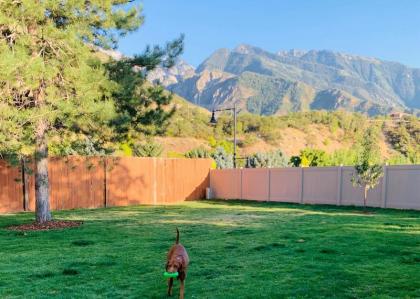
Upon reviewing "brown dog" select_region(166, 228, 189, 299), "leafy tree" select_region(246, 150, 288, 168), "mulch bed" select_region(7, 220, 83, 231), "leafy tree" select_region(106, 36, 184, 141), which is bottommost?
"mulch bed" select_region(7, 220, 83, 231)

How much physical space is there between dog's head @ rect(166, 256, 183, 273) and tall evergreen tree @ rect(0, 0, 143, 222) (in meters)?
5.14

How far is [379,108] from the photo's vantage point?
341ft

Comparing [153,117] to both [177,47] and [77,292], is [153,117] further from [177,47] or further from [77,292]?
[77,292]

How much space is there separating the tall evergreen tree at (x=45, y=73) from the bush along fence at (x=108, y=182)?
4074 millimetres

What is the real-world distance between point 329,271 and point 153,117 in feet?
22.9

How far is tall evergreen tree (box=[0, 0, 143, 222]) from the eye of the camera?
25.6 feet

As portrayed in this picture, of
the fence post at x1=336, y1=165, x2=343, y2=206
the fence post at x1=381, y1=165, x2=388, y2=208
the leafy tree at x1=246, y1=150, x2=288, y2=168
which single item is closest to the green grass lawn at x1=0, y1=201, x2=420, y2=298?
the fence post at x1=381, y1=165, x2=388, y2=208

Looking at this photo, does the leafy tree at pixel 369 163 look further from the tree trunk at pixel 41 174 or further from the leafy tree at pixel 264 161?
the leafy tree at pixel 264 161

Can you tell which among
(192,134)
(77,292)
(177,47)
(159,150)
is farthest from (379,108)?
(77,292)

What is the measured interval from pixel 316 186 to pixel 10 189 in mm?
11435

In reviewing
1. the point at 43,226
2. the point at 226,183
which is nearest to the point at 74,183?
the point at 43,226

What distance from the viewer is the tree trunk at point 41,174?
30.7ft

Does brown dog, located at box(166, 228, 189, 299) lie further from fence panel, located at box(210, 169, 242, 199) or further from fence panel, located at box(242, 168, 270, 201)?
fence panel, located at box(210, 169, 242, 199)

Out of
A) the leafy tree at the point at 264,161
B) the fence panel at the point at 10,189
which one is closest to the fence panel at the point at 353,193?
the leafy tree at the point at 264,161
